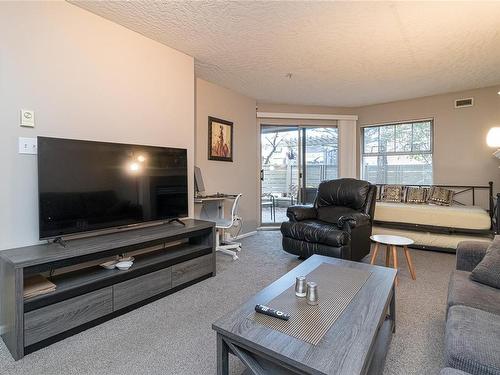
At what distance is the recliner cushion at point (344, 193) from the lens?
11.8ft

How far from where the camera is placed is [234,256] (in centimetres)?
354

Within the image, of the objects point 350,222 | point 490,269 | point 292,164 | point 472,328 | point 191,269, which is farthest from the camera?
point 292,164

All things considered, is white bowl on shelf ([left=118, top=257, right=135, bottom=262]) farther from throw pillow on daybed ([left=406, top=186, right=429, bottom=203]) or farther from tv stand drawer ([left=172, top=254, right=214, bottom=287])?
throw pillow on daybed ([left=406, top=186, right=429, bottom=203])

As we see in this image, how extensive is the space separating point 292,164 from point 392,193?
187cm

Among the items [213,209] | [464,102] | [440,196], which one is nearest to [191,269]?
[213,209]

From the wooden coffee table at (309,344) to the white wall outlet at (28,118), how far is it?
Result: 1990 millimetres

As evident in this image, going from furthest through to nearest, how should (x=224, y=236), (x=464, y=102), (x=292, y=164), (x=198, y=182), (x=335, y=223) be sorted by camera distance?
(x=292, y=164) → (x=464, y=102) → (x=224, y=236) → (x=198, y=182) → (x=335, y=223)

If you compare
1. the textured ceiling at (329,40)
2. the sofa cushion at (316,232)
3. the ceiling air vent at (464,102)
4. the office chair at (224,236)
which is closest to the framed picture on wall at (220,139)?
the textured ceiling at (329,40)

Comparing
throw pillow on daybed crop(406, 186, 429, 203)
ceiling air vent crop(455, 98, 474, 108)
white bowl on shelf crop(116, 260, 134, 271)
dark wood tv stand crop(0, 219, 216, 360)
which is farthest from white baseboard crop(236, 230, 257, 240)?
ceiling air vent crop(455, 98, 474, 108)

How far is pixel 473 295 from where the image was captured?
1552 mm

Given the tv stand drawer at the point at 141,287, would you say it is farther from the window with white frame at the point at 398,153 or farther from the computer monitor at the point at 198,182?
the window with white frame at the point at 398,153

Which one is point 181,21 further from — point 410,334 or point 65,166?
point 410,334

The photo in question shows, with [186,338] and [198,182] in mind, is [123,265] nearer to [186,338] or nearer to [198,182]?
[186,338]

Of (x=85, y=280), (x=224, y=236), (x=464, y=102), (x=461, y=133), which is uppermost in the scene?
(x=464, y=102)
